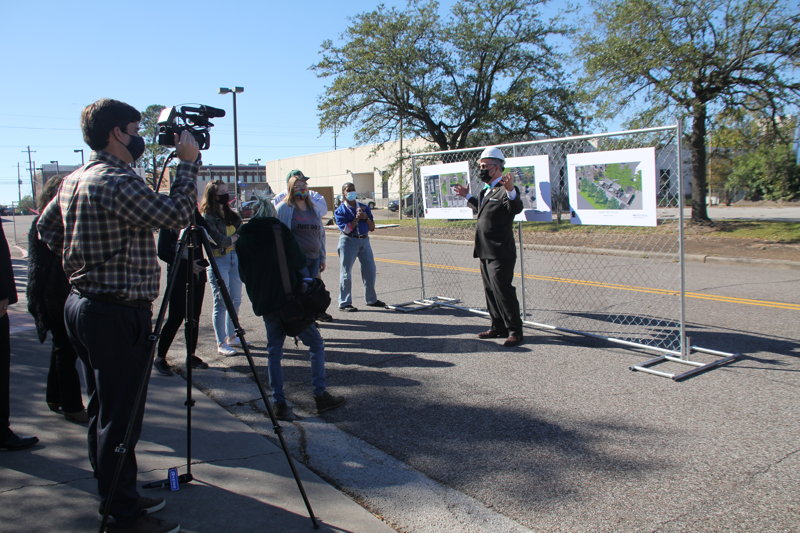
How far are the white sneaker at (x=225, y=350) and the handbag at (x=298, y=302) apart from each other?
2031mm

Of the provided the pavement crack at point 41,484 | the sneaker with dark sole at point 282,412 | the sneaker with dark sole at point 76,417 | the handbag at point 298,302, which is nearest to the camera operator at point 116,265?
the pavement crack at point 41,484

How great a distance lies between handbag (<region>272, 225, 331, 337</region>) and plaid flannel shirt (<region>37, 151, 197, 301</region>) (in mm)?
1508

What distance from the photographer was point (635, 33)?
15898 mm

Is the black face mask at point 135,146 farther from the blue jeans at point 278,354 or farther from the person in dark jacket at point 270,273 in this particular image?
the blue jeans at point 278,354

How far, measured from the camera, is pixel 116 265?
9.10ft

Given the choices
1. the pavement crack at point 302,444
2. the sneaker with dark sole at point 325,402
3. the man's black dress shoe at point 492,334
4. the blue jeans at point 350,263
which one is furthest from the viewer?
the blue jeans at point 350,263

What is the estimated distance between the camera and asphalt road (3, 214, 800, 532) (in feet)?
10.3

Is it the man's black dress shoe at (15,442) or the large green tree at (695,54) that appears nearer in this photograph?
the man's black dress shoe at (15,442)

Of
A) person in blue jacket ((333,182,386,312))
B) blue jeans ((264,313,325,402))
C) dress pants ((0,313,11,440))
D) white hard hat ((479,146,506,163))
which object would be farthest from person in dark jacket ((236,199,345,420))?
person in blue jacket ((333,182,386,312))

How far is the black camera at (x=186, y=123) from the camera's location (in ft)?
10.3

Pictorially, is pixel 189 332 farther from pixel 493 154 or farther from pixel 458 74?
pixel 458 74

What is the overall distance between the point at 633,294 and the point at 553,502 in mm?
6472

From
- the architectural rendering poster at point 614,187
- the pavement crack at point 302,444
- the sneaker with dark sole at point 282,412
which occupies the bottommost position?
the pavement crack at point 302,444

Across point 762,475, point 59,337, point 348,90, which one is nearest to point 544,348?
point 762,475
